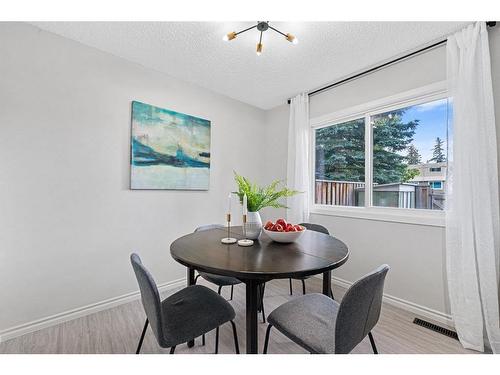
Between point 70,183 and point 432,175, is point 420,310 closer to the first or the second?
point 432,175

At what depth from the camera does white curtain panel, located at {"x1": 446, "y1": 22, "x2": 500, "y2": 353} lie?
1.70 meters

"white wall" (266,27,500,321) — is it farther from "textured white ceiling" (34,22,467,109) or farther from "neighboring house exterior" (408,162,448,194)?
"neighboring house exterior" (408,162,448,194)

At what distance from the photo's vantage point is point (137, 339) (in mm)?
1786

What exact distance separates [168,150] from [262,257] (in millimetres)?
1748

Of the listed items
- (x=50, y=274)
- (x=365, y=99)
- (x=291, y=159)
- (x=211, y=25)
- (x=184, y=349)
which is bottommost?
(x=184, y=349)

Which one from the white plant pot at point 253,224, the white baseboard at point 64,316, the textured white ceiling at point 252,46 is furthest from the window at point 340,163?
the white baseboard at point 64,316

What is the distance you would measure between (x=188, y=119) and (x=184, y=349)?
2.22 metres

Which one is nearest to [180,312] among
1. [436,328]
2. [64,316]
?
[64,316]

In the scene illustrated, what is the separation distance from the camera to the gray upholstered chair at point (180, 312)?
112 centimetres

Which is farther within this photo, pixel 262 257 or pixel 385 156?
pixel 385 156

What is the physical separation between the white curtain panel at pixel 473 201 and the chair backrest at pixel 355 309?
1205mm
